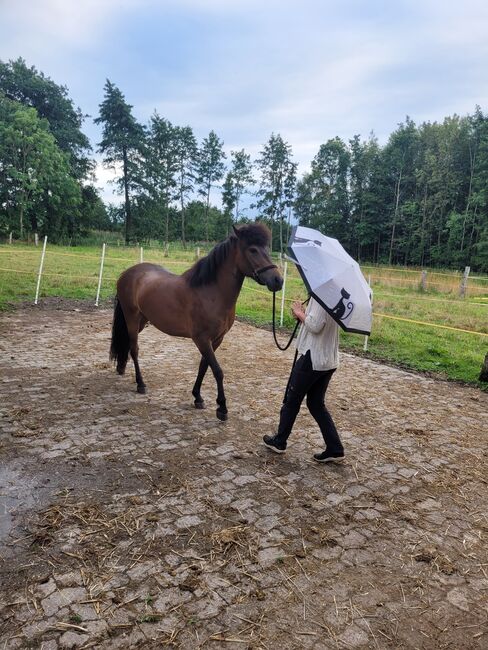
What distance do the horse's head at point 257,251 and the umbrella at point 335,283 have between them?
2.45ft

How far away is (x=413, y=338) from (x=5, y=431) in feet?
25.6

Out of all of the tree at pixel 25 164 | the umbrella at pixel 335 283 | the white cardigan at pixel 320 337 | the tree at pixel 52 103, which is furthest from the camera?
the tree at pixel 52 103

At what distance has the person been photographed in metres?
3.22

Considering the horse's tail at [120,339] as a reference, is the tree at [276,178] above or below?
above

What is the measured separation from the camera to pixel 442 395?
18.7 feet

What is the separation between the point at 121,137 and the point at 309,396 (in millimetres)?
40990

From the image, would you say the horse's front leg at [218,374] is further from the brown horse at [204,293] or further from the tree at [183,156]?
the tree at [183,156]

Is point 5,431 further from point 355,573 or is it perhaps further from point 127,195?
point 127,195

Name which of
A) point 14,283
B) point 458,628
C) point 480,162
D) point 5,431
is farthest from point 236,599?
point 480,162

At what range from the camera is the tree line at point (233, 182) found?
33469 mm

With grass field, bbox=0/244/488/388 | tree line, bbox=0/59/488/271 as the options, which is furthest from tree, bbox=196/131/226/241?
grass field, bbox=0/244/488/388

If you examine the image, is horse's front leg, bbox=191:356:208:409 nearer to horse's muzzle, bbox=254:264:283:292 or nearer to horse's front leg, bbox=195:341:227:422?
horse's front leg, bbox=195:341:227:422

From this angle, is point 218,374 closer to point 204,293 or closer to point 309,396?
point 204,293

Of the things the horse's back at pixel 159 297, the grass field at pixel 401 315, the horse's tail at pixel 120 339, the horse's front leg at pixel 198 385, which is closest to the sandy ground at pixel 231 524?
the horse's front leg at pixel 198 385
